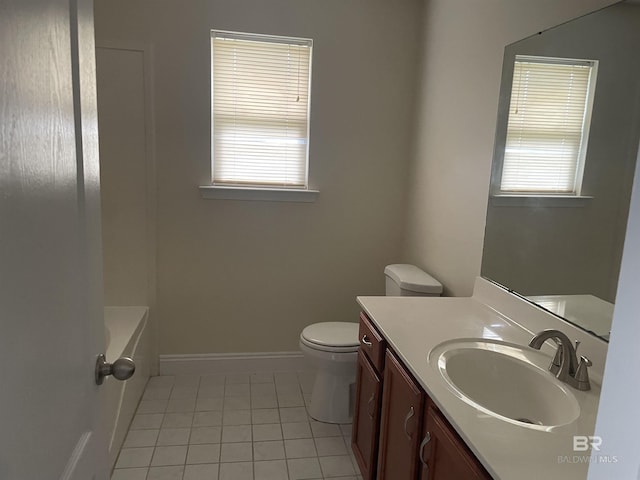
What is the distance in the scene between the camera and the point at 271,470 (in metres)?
2.14

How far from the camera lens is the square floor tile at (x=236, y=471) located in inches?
81.9

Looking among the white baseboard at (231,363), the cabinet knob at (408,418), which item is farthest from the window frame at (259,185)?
the cabinet knob at (408,418)

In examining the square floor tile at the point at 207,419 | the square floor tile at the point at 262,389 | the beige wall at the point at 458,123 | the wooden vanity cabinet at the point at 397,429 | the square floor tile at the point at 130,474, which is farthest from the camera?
the square floor tile at the point at 262,389

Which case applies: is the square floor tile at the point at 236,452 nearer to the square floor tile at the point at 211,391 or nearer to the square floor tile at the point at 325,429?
the square floor tile at the point at 325,429

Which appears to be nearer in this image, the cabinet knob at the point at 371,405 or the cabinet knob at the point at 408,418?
the cabinet knob at the point at 408,418

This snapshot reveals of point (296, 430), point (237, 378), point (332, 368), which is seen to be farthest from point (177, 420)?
point (332, 368)

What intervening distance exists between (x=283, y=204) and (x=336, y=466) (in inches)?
60.2

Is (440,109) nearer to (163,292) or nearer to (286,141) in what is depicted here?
(286,141)

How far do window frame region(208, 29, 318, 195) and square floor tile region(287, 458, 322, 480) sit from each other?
4.92ft

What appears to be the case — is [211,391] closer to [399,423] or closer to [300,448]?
[300,448]

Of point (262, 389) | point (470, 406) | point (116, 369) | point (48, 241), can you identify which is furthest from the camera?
point (262, 389)

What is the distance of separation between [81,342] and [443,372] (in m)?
1.01

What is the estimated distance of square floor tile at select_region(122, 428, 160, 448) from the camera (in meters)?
2.29

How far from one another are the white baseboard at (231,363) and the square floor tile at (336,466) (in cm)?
94
